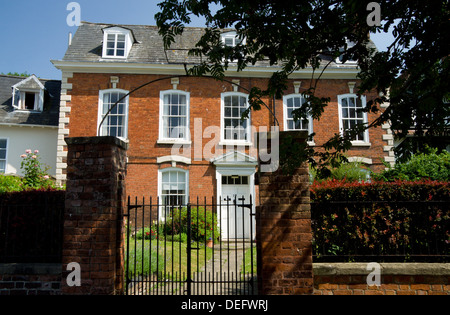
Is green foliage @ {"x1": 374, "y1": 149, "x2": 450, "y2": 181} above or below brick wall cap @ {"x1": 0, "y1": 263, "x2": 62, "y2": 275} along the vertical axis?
above

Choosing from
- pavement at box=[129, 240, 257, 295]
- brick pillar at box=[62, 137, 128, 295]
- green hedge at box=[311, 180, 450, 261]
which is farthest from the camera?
green hedge at box=[311, 180, 450, 261]

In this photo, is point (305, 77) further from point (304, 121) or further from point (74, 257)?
point (74, 257)

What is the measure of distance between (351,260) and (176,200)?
9.14 m

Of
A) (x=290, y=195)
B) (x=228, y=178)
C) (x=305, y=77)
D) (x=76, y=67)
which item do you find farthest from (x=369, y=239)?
(x=76, y=67)

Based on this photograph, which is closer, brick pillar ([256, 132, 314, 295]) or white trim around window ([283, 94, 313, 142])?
brick pillar ([256, 132, 314, 295])

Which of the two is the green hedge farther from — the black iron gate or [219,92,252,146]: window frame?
[219,92,252,146]: window frame

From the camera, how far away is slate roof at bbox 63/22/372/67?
14.1m

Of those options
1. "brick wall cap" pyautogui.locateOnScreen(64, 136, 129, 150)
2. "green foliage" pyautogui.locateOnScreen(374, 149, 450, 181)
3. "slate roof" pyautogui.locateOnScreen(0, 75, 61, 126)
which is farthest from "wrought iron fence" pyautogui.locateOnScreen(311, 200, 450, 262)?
"slate roof" pyautogui.locateOnScreen(0, 75, 61, 126)

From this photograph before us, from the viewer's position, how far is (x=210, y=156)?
13.3m

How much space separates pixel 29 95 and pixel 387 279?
59.7 feet

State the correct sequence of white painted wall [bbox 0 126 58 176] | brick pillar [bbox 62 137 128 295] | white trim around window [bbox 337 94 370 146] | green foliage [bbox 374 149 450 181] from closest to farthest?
brick pillar [bbox 62 137 128 295] → green foliage [bbox 374 149 450 181] → white trim around window [bbox 337 94 370 146] → white painted wall [bbox 0 126 58 176]

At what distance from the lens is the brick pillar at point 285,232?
→ 411 cm

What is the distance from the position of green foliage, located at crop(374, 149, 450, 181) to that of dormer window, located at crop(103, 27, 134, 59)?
40.5ft

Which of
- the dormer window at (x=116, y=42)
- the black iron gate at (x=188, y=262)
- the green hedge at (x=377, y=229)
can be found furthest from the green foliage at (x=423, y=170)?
Result: the dormer window at (x=116, y=42)
